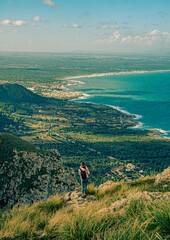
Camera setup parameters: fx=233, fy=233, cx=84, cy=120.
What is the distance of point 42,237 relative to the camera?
297 inches

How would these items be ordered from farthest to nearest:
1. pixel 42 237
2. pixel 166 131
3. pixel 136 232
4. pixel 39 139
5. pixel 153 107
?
pixel 153 107 < pixel 166 131 < pixel 39 139 < pixel 42 237 < pixel 136 232

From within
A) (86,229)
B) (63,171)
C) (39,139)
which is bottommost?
(39,139)

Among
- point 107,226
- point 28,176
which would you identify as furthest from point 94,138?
point 107,226

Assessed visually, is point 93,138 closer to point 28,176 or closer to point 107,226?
point 28,176

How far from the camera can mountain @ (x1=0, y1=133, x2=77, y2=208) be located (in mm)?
19359

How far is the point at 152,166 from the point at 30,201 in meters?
72.9

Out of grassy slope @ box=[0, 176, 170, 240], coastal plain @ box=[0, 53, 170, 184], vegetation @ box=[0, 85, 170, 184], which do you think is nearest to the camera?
grassy slope @ box=[0, 176, 170, 240]

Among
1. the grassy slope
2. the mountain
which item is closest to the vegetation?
the mountain

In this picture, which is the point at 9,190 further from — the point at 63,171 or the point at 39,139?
the point at 39,139

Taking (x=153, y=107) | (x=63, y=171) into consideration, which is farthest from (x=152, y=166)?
(x=153, y=107)

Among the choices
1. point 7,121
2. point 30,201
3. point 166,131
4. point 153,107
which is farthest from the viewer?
point 153,107

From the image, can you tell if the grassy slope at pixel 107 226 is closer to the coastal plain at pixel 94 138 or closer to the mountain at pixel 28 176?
the mountain at pixel 28 176

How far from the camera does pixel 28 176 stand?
20688 mm

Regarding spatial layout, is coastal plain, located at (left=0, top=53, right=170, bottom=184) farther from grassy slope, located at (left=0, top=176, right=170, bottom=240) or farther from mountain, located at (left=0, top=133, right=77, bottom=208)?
grassy slope, located at (left=0, top=176, right=170, bottom=240)
